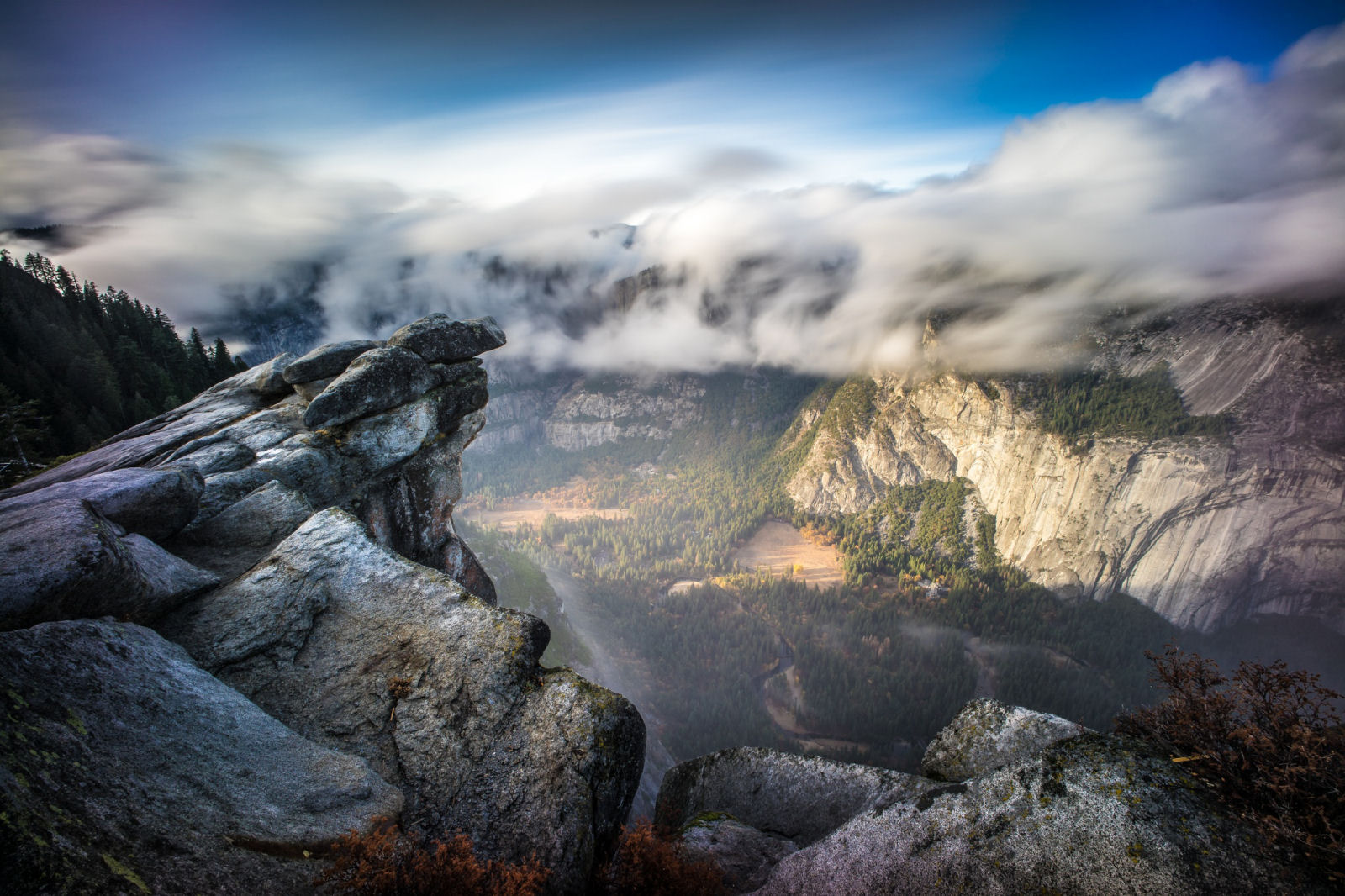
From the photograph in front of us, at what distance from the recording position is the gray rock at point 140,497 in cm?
1380

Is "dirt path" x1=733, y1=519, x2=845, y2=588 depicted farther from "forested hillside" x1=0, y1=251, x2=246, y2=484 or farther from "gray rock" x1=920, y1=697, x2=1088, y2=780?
"forested hillside" x1=0, y1=251, x2=246, y2=484

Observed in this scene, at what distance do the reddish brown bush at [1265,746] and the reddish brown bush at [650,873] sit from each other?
9836 millimetres

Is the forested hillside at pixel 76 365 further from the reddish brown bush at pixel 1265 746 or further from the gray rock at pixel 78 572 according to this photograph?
the reddish brown bush at pixel 1265 746

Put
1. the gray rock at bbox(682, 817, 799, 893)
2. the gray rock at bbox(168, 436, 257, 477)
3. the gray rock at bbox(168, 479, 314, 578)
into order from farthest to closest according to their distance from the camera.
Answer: the gray rock at bbox(168, 436, 257, 477) → the gray rock at bbox(168, 479, 314, 578) → the gray rock at bbox(682, 817, 799, 893)

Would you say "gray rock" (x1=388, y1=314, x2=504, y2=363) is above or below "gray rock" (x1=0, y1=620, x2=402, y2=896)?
above

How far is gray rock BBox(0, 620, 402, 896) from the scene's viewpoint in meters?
5.56

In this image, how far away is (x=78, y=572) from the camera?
31.3 feet

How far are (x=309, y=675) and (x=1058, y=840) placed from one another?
16.0m

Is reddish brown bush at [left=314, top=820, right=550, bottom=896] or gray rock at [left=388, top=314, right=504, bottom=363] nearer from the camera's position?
reddish brown bush at [left=314, top=820, right=550, bottom=896]

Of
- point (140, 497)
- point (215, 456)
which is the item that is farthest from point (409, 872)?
point (215, 456)

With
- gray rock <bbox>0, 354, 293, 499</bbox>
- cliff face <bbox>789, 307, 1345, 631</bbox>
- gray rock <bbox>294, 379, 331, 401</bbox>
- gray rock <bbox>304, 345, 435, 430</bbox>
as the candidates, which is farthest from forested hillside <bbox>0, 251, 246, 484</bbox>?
cliff face <bbox>789, 307, 1345, 631</bbox>

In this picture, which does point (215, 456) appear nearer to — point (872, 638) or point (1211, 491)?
point (872, 638)

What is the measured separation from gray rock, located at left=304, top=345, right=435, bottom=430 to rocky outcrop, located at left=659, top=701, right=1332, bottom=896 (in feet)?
82.0

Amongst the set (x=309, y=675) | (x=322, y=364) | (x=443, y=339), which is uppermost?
(x=443, y=339)
